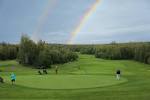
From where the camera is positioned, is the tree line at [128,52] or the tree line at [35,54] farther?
the tree line at [128,52]

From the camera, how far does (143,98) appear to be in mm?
29875

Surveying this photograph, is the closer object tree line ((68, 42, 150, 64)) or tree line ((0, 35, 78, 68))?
tree line ((0, 35, 78, 68))

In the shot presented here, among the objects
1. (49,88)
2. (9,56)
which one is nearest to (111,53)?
(9,56)

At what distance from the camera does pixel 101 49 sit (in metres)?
152

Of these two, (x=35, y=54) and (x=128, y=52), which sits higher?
(x=35, y=54)

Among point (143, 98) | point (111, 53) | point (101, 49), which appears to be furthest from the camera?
point (101, 49)

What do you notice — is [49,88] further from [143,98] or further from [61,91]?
[143,98]

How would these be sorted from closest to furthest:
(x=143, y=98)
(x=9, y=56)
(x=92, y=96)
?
(x=143, y=98)
(x=92, y=96)
(x=9, y=56)

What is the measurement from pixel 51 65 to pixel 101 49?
58.4 metres

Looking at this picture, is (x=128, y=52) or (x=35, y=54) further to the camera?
(x=128, y=52)

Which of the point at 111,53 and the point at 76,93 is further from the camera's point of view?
the point at 111,53

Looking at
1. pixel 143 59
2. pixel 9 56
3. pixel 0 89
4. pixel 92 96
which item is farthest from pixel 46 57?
pixel 92 96

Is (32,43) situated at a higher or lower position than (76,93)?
higher

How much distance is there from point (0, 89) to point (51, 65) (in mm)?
59992
